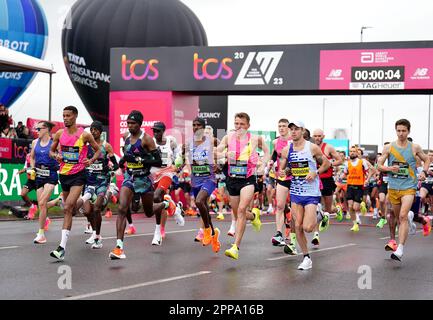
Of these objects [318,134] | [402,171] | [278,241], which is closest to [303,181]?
[402,171]

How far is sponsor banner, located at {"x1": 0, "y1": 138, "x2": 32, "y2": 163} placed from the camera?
23.3 metres

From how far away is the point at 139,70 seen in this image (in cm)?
3033

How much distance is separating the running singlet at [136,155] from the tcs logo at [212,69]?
1706 cm

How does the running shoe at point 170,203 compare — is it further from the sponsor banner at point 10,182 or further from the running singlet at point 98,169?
the sponsor banner at point 10,182

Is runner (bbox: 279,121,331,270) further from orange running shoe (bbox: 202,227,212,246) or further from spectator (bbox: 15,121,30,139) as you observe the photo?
spectator (bbox: 15,121,30,139)

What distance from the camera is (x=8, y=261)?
38.5 ft

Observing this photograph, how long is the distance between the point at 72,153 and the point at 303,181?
3.48 meters

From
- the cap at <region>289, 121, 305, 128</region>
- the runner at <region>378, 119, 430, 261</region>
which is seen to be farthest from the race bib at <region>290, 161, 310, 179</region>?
the runner at <region>378, 119, 430, 261</region>

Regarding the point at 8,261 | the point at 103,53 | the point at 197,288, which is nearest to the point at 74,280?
the point at 197,288

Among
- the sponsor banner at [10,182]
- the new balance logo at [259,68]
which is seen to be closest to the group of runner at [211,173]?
the sponsor banner at [10,182]

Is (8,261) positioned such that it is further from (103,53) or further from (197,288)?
(103,53)

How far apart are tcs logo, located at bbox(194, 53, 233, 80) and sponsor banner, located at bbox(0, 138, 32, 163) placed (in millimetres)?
7681

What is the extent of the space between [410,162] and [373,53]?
1543 cm
